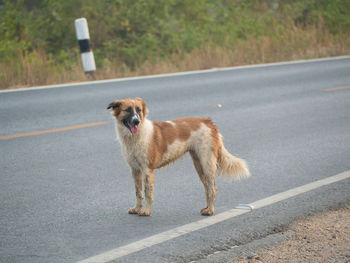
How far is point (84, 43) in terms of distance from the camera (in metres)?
12.7

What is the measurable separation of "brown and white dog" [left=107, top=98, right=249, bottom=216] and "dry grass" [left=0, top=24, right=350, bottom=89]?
7.70 meters

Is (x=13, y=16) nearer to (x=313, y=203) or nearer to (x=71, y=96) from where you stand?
(x=71, y=96)

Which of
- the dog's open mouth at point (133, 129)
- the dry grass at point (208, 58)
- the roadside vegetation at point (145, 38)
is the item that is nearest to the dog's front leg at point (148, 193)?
the dog's open mouth at point (133, 129)

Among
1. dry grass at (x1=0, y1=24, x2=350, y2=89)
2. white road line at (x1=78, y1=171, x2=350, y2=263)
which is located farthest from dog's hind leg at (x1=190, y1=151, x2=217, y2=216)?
dry grass at (x1=0, y1=24, x2=350, y2=89)

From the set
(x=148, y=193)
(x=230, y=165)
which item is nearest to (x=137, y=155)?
(x=148, y=193)

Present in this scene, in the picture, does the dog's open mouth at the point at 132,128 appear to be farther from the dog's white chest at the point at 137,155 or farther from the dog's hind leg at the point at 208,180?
the dog's hind leg at the point at 208,180

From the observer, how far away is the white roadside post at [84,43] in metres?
12.5

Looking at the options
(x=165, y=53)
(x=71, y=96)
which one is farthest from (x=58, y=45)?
(x=71, y=96)

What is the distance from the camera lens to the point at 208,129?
4.87m

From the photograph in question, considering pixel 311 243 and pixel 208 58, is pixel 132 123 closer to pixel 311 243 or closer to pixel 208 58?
pixel 311 243

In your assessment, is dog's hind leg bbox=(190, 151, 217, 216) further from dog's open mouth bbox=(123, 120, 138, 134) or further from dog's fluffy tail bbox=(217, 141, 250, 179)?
dog's open mouth bbox=(123, 120, 138, 134)

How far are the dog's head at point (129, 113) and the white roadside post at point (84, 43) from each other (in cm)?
826

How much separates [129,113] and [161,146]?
45 cm

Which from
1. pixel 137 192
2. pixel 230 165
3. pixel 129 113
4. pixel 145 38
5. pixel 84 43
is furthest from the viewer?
pixel 145 38
